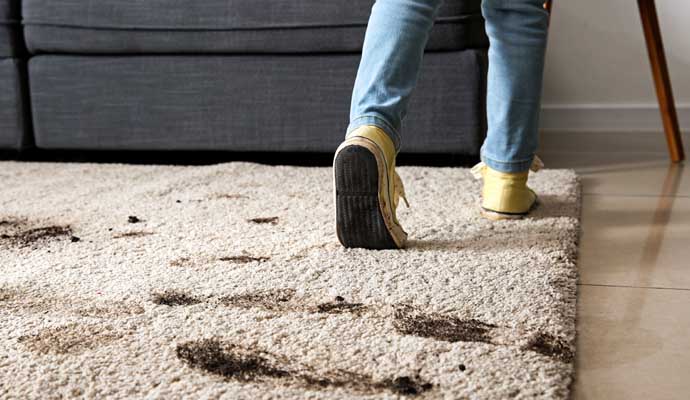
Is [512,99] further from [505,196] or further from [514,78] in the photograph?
[505,196]

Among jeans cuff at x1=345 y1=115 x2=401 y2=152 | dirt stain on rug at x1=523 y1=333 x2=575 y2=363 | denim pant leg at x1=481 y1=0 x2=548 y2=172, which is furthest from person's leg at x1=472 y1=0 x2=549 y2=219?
dirt stain on rug at x1=523 y1=333 x2=575 y2=363

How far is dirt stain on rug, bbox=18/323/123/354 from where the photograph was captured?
0.78 meters

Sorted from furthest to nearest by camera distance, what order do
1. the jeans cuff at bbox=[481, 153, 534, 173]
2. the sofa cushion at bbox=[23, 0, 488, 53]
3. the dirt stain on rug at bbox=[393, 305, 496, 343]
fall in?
the sofa cushion at bbox=[23, 0, 488, 53], the jeans cuff at bbox=[481, 153, 534, 173], the dirt stain on rug at bbox=[393, 305, 496, 343]

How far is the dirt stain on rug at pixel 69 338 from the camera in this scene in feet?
2.55

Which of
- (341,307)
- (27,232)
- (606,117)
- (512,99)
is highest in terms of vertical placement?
(512,99)

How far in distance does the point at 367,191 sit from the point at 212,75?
2.95ft

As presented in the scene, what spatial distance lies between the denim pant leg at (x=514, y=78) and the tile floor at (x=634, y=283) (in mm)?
177

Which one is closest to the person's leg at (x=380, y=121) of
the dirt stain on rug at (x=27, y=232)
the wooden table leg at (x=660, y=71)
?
the dirt stain on rug at (x=27, y=232)

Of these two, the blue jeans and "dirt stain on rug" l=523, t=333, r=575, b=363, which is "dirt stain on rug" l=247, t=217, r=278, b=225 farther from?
"dirt stain on rug" l=523, t=333, r=575, b=363

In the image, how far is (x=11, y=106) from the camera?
6.35 ft

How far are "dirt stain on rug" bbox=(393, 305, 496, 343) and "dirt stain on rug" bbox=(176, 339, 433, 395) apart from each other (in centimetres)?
11

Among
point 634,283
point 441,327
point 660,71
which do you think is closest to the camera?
point 441,327

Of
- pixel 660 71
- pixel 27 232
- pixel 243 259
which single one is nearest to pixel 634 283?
pixel 243 259

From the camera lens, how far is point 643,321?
869 millimetres
